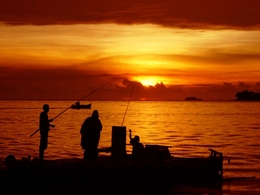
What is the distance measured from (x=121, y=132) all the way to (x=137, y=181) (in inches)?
73.4

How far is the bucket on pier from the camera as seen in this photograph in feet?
63.7

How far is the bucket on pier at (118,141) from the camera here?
19.4 meters

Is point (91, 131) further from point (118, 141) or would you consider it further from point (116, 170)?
point (116, 170)

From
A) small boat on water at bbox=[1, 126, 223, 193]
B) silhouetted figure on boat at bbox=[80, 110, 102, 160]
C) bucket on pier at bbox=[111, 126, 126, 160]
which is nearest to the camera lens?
small boat on water at bbox=[1, 126, 223, 193]

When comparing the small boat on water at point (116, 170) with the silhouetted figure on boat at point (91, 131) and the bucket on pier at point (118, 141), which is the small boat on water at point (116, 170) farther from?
the silhouetted figure on boat at point (91, 131)

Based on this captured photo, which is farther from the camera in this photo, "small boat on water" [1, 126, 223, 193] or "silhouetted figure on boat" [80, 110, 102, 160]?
"silhouetted figure on boat" [80, 110, 102, 160]

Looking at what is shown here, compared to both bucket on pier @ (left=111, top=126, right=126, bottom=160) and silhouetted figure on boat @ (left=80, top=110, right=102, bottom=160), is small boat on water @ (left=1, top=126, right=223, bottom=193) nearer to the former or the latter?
bucket on pier @ (left=111, top=126, right=126, bottom=160)

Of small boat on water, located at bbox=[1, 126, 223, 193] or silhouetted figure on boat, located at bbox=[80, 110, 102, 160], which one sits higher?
silhouetted figure on boat, located at bbox=[80, 110, 102, 160]

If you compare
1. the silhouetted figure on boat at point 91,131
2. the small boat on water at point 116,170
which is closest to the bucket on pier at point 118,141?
the small boat on water at point 116,170

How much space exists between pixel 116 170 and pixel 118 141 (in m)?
1.27

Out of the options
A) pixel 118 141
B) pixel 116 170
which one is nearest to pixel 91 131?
pixel 118 141

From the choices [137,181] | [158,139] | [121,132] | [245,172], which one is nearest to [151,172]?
[137,181]

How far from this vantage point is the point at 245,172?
26.2 m

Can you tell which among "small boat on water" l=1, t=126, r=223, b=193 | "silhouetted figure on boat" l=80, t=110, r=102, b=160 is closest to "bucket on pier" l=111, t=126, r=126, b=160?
"small boat on water" l=1, t=126, r=223, b=193
